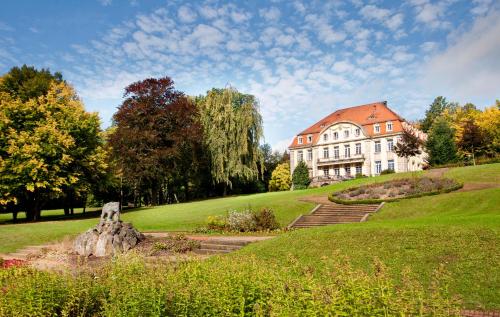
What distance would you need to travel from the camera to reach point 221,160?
141 feet

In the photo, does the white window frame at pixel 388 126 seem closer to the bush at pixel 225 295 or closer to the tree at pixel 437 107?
the tree at pixel 437 107

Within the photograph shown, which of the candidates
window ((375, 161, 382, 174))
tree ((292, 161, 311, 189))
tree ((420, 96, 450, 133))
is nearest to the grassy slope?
tree ((292, 161, 311, 189))

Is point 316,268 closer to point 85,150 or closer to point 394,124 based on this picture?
point 85,150

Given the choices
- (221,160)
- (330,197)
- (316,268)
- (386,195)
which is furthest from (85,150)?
(316,268)

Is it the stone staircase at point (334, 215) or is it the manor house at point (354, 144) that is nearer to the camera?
the stone staircase at point (334, 215)

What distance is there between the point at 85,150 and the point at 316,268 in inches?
1100

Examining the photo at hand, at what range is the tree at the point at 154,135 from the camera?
38.5 meters

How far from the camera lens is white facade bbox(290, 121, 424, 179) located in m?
54.8

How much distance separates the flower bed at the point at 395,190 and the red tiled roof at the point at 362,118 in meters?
26.6

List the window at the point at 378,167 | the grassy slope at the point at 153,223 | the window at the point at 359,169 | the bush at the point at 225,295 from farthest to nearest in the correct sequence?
the window at the point at 359,169, the window at the point at 378,167, the grassy slope at the point at 153,223, the bush at the point at 225,295

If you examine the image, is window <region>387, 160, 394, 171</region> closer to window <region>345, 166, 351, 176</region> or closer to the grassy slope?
window <region>345, 166, 351, 176</region>

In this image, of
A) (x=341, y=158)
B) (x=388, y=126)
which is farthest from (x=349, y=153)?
(x=388, y=126)

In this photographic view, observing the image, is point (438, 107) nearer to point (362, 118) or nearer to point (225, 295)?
point (362, 118)

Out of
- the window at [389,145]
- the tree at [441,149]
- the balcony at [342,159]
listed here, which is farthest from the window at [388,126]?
the tree at [441,149]
